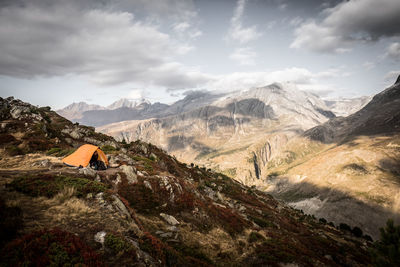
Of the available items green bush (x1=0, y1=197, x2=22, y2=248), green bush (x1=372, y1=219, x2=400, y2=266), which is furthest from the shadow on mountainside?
green bush (x1=0, y1=197, x2=22, y2=248)

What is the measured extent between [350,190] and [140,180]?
202553 millimetres

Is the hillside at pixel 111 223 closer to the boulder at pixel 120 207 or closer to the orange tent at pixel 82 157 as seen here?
the boulder at pixel 120 207

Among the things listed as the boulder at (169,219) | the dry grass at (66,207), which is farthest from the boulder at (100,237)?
the boulder at (169,219)

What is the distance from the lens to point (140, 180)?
72.2ft

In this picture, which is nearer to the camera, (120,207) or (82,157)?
(120,207)

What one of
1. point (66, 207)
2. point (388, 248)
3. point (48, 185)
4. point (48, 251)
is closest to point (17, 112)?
point (48, 185)

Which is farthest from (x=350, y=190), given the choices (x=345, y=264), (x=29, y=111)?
(x=29, y=111)

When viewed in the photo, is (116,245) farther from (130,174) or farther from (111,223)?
(130,174)

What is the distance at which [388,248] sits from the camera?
1220 centimetres

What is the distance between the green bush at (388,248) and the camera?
11711 millimetres

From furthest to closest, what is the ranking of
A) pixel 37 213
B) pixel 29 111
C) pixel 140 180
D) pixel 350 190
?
pixel 350 190 → pixel 29 111 → pixel 140 180 → pixel 37 213

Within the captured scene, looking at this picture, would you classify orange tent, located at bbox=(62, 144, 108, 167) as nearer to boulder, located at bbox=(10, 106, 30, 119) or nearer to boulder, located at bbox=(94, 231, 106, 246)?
boulder, located at bbox=(94, 231, 106, 246)

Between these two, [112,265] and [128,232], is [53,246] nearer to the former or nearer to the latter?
[112,265]

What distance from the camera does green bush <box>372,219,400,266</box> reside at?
11711 mm
